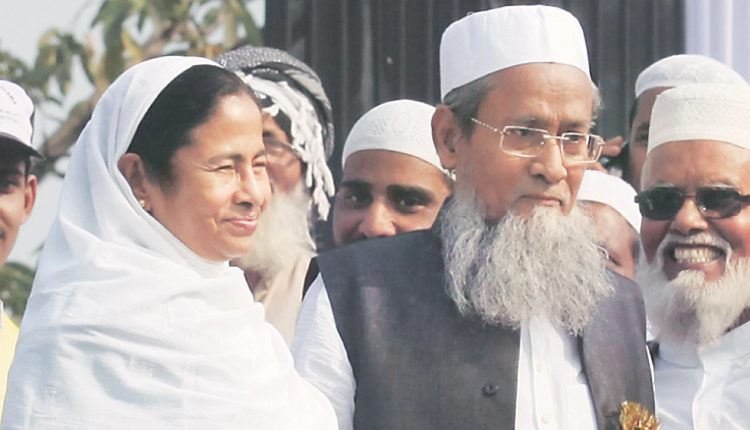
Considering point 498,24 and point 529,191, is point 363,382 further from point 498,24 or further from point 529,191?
point 498,24

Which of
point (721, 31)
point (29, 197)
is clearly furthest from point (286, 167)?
point (721, 31)

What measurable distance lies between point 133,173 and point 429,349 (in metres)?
0.84

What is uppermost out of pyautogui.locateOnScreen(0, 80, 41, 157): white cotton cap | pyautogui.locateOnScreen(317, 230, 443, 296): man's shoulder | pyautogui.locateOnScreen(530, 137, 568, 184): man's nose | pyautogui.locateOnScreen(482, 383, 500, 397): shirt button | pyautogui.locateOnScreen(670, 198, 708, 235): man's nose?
pyautogui.locateOnScreen(530, 137, 568, 184): man's nose

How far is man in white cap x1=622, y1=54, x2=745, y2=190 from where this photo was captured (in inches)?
267

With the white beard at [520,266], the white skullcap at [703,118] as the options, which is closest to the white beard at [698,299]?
the white skullcap at [703,118]

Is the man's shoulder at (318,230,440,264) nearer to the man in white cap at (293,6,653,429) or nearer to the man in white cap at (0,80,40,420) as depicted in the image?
the man in white cap at (293,6,653,429)

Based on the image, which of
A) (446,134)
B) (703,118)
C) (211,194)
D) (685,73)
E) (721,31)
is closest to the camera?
(211,194)

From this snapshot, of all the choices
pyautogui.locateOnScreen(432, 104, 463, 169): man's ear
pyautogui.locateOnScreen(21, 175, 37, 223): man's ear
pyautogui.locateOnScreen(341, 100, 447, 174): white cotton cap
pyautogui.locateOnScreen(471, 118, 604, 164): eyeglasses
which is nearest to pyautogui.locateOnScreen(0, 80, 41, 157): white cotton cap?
pyautogui.locateOnScreen(21, 175, 37, 223): man's ear

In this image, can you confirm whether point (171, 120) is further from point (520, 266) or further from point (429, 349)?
point (520, 266)

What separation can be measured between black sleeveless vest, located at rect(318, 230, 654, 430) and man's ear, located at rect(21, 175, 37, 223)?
49.0 inches

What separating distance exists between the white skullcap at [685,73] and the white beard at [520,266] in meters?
1.60

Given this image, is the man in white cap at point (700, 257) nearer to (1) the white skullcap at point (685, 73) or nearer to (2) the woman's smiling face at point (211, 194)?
(1) the white skullcap at point (685, 73)

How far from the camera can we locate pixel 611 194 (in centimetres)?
648

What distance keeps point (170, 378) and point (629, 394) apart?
3.95ft
